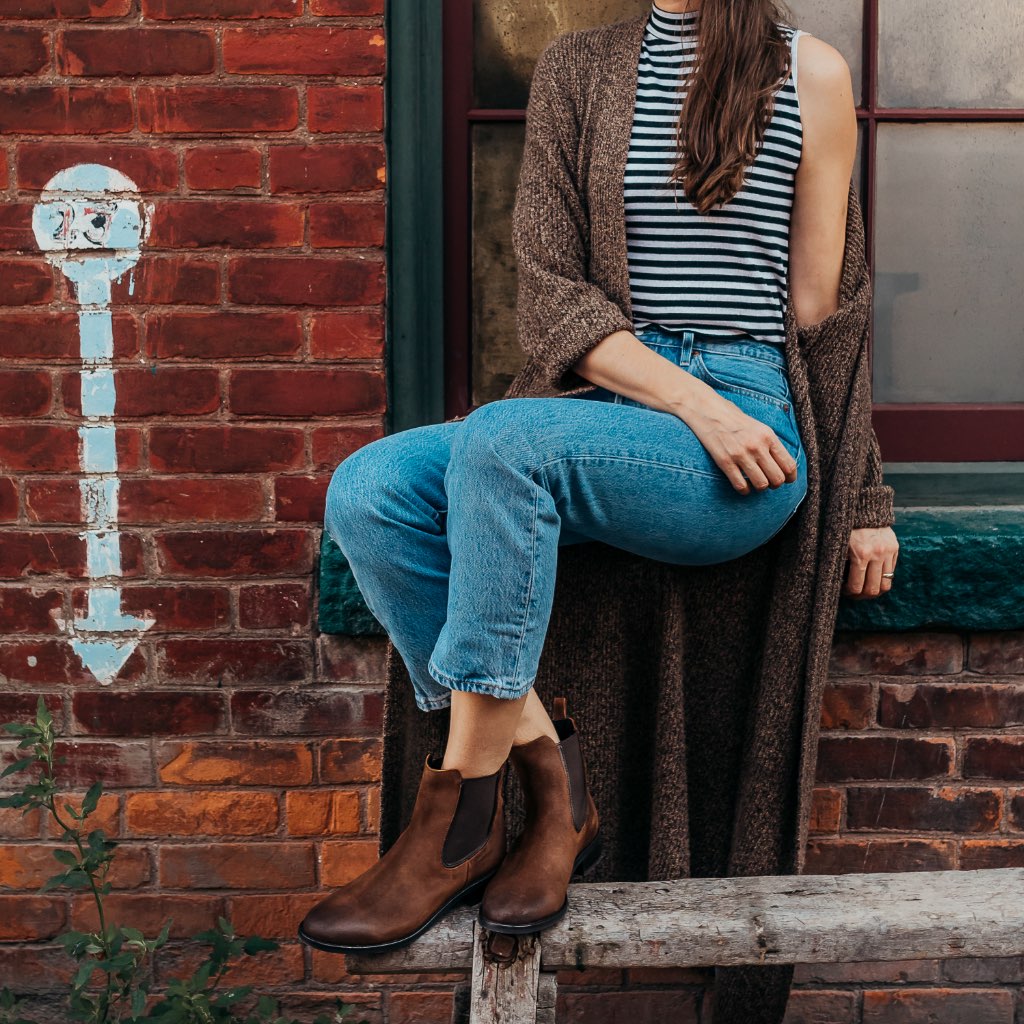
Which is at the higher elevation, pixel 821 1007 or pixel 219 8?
pixel 219 8

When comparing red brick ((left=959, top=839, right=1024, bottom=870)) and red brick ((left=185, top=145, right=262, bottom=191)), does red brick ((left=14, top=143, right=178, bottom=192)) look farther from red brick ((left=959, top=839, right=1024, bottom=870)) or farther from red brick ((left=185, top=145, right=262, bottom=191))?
red brick ((left=959, top=839, right=1024, bottom=870))

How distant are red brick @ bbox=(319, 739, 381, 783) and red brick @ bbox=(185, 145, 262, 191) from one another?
3.50 feet

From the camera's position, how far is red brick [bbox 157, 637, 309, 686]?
222 cm

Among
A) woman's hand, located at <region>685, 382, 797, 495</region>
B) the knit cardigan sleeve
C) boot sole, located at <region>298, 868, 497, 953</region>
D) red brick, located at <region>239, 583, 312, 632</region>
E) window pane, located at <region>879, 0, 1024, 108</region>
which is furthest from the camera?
window pane, located at <region>879, 0, 1024, 108</region>

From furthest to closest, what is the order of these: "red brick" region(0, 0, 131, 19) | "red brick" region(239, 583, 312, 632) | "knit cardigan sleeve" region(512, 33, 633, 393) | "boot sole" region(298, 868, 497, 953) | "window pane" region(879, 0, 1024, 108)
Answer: "window pane" region(879, 0, 1024, 108) < "red brick" region(239, 583, 312, 632) < "red brick" region(0, 0, 131, 19) < "knit cardigan sleeve" region(512, 33, 633, 393) < "boot sole" region(298, 868, 497, 953)

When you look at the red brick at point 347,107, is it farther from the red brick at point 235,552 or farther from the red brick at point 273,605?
the red brick at point 273,605

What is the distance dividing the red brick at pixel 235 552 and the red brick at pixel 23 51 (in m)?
0.88

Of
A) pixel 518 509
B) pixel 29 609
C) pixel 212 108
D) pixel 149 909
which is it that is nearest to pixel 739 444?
pixel 518 509

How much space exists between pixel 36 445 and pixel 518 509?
43.9 inches

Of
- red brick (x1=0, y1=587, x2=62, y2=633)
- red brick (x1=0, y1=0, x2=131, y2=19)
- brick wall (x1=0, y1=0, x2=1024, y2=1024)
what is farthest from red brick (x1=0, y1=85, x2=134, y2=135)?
red brick (x1=0, y1=587, x2=62, y2=633)

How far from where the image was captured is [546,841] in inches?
63.7

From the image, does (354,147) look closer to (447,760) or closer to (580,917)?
(447,760)

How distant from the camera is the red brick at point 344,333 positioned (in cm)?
217

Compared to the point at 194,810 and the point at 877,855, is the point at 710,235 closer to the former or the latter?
the point at 877,855
